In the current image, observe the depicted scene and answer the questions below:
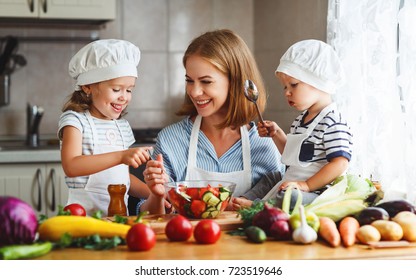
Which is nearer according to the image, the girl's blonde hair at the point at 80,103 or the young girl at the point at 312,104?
the young girl at the point at 312,104

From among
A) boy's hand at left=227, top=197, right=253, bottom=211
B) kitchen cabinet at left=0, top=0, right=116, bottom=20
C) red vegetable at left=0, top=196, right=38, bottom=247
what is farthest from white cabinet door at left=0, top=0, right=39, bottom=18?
red vegetable at left=0, top=196, right=38, bottom=247

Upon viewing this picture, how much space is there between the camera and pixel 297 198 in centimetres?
147

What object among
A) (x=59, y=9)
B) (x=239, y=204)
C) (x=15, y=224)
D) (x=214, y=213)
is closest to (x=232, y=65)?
(x=239, y=204)

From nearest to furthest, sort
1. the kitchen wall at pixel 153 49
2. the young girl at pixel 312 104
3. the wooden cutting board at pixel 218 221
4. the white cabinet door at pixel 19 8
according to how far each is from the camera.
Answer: the wooden cutting board at pixel 218 221 < the young girl at pixel 312 104 < the white cabinet door at pixel 19 8 < the kitchen wall at pixel 153 49

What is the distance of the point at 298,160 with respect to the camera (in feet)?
5.67

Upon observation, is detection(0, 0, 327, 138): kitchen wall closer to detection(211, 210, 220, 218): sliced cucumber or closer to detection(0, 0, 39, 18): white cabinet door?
detection(0, 0, 39, 18): white cabinet door

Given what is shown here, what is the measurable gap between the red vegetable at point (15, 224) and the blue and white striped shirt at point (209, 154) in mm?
771

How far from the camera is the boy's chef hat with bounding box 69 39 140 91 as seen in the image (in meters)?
1.79

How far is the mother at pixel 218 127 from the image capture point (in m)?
1.88

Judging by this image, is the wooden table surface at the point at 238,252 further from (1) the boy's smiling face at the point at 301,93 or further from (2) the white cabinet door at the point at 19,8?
(2) the white cabinet door at the point at 19,8

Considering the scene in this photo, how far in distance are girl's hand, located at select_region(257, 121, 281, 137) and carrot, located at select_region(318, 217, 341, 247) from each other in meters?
0.51

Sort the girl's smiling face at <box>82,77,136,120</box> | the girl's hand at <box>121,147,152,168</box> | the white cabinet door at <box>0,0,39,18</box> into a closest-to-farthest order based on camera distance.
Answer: the girl's hand at <box>121,147,152,168</box> < the girl's smiling face at <box>82,77,136,120</box> < the white cabinet door at <box>0,0,39,18</box>

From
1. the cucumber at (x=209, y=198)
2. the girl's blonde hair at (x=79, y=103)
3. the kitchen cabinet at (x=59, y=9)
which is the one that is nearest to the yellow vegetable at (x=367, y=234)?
the cucumber at (x=209, y=198)

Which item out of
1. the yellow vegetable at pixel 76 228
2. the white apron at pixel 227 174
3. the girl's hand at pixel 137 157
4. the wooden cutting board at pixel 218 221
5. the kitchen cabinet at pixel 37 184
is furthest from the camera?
the kitchen cabinet at pixel 37 184
